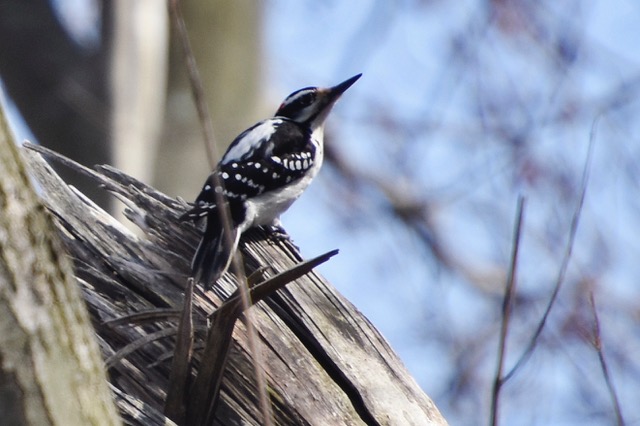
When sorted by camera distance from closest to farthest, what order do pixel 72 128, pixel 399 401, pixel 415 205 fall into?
pixel 399 401 < pixel 72 128 < pixel 415 205

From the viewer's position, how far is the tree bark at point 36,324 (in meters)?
1.36

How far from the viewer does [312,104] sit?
536 cm

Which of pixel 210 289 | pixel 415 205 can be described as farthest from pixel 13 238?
pixel 415 205

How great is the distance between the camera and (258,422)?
2.85 m

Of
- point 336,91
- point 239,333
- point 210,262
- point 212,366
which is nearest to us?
point 212,366

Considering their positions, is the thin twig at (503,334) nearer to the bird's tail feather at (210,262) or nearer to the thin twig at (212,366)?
the thin twig at (212,366)

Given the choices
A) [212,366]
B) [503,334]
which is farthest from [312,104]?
[503,334]

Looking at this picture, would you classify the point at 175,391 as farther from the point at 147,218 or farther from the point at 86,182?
the point at 86,182

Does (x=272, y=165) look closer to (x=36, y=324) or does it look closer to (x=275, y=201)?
(x=275, y=201)

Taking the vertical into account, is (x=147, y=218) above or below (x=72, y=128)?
below

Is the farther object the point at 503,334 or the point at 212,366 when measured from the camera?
the point at 212,366

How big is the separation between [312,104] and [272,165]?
82 centimetres

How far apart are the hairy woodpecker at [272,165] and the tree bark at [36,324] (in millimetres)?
2098

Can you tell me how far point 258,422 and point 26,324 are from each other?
5.03 feet
